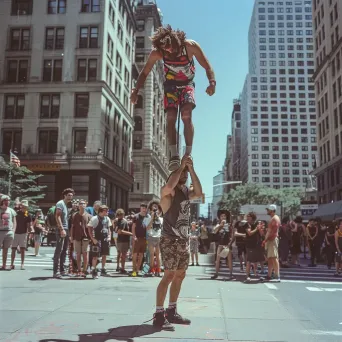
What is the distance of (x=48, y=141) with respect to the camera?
1521 inches

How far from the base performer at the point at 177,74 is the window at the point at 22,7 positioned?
132 ft

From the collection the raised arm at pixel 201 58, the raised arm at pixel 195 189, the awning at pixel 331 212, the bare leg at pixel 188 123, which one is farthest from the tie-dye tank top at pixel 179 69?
the awning at pixel 331 212

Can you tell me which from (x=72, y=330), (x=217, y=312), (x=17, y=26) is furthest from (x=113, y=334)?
(x=17, y=26)

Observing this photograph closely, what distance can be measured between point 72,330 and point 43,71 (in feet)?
127

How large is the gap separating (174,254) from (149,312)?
139 centimetres

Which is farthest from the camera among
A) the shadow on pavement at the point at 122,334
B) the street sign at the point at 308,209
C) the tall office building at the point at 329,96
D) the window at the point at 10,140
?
the tall office building at the point at 329,96

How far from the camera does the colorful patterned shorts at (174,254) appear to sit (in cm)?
560

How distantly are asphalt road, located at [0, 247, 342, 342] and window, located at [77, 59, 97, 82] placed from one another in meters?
32.3

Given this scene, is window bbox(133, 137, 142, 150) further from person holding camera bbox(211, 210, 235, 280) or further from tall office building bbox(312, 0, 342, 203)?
person holding camera bbox(211, 210, 235, 280)

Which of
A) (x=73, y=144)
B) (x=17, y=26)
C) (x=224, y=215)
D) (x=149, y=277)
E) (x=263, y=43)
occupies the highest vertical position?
(x=263, y=43)

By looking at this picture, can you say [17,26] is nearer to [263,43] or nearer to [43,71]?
[43,71]

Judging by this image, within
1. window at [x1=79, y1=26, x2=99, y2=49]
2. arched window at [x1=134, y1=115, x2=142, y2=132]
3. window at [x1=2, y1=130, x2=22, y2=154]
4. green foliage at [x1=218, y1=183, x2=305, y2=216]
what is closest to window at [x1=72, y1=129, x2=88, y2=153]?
window at [x1=2, y1=130, x2=22, y2=154]

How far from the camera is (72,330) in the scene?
5078mm

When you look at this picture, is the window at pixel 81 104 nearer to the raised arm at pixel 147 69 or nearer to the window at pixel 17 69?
the window at pixel 17 69
